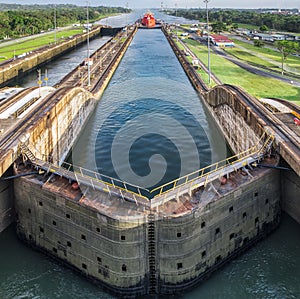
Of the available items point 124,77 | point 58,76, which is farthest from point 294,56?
point 58,76

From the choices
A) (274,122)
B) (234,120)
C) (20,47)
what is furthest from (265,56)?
(20,47)

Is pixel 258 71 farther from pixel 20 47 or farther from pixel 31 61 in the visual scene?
pixel 20 47

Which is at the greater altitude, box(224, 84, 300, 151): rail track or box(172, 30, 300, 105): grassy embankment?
box(172, 30, 300, 105): grassy embankment

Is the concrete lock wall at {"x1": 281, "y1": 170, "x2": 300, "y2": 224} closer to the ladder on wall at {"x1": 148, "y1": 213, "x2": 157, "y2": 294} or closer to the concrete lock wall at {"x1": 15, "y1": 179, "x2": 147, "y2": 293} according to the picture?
the ladder on wall at {"x1": 148, "y1": 213, "x2": 157, "y2": 294}

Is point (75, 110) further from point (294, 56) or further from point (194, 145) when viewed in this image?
point (294, 56)

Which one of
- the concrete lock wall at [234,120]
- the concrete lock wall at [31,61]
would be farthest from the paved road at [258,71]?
the concrete lock wall at [31,61]

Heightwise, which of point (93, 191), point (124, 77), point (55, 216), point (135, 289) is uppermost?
point (124, 77)

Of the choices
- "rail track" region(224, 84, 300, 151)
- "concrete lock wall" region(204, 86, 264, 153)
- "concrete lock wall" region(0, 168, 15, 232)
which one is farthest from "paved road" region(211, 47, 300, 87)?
"concrete lock wall" region(0, 168, 15, 232)
